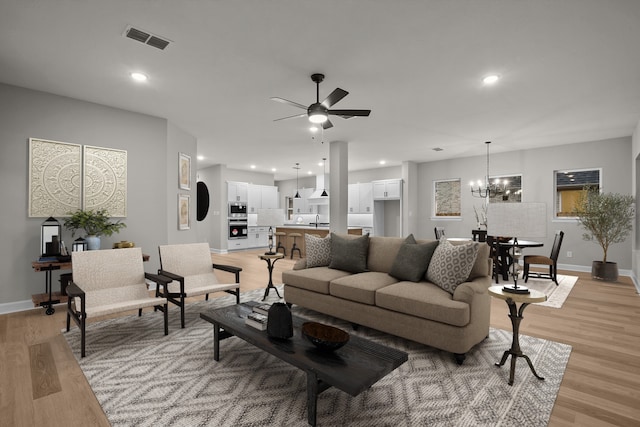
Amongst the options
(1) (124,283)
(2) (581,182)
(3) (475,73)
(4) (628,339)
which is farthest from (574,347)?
(2) (581,182)

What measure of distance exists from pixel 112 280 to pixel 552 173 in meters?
8.72

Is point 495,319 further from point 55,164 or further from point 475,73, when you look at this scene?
point 55,164

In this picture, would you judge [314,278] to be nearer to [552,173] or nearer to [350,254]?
[350,254]

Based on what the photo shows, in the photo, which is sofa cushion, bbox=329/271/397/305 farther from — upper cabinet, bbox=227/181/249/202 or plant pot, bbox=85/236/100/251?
upper cabinet, bbox=227/181/249/202

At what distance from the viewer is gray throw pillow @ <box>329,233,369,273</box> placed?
12.5 feet

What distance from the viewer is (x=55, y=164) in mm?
4203

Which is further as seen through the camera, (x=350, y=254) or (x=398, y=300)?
(x=350, y=254)

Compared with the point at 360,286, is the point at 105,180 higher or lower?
higher

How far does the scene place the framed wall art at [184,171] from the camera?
5.75 m

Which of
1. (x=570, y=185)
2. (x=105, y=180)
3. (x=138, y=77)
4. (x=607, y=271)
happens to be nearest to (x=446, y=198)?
(x=570, y=185)

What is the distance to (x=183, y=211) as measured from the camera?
5.84 meters

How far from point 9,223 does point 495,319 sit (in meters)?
6.04

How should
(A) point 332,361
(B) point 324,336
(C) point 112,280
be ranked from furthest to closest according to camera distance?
(C) point 112,280, (B) point 324,336, (A) point 332,361

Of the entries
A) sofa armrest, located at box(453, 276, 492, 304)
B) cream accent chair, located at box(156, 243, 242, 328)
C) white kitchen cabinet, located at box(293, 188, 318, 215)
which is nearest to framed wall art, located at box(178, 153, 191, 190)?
cream accent chair, located at box(156, 243, 242, 328)
